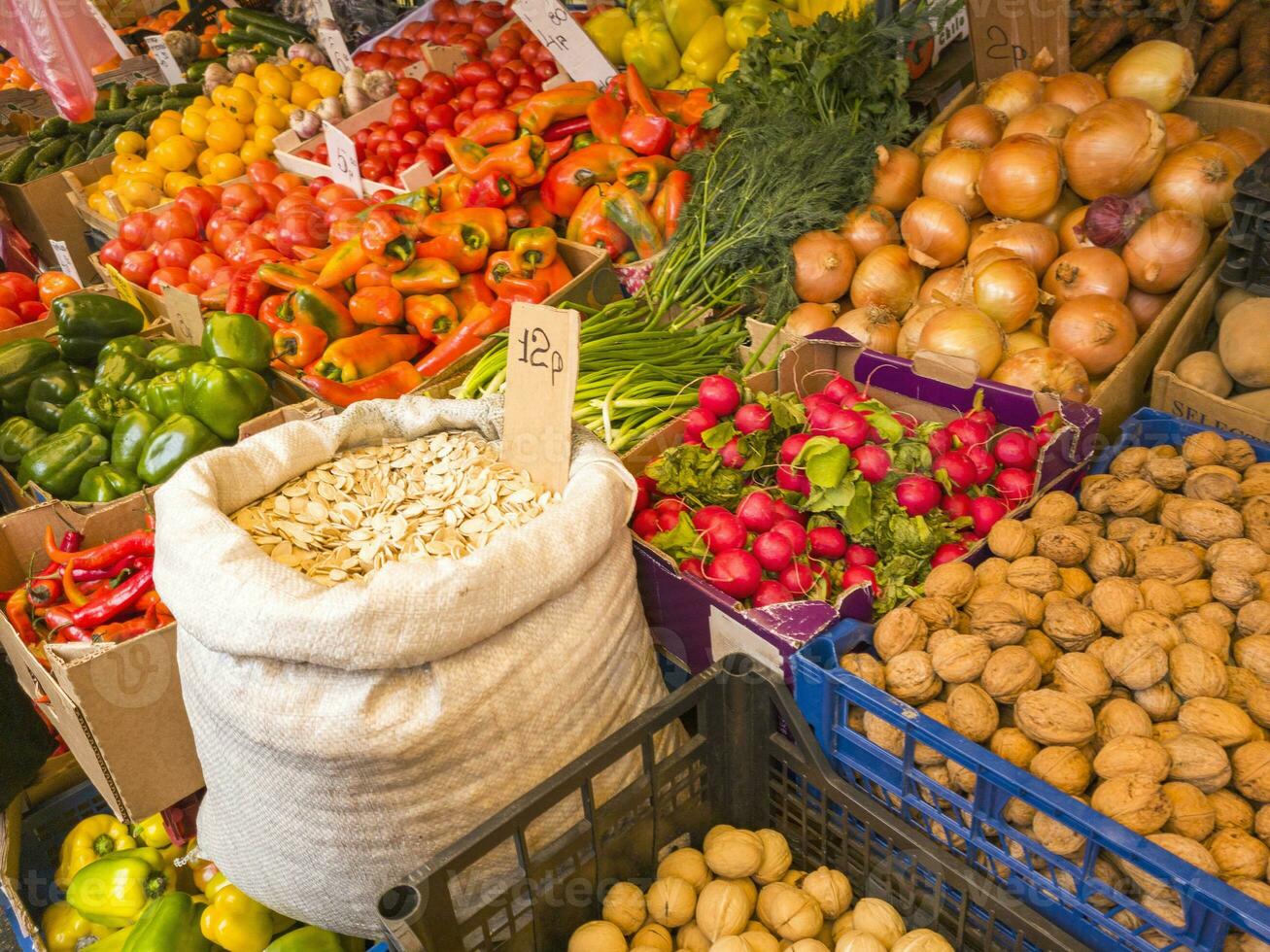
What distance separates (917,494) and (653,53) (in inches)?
102

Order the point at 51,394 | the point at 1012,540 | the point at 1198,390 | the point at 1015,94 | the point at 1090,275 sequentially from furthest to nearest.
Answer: the point at 51,394 < the point at 1015,94 < the point at 1090,275 < the point at 1198,390 < the point at 1012,540

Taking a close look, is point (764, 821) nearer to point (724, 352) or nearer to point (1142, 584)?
point (1142, 584)

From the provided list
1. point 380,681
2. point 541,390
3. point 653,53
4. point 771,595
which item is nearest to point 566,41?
point 653,53

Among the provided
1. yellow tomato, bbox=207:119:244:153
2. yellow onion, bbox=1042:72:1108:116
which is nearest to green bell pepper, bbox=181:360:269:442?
yellow onion, bbox=1042:72:1108:116

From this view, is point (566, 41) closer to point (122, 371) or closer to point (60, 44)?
point (60, 44)

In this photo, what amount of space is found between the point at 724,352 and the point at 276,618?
4.61ft

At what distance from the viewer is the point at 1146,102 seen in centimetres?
222

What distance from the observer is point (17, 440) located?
248 cm

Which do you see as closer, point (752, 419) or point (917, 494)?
point (917, 494)

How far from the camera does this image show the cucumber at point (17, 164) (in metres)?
4.57

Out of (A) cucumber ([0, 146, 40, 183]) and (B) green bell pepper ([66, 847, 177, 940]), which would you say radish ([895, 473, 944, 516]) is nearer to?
(B) green bell pepper ([66, 847, 177, 940])

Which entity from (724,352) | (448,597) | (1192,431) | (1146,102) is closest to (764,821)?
(448,597)

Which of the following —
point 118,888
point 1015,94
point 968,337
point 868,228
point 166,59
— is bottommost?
point 118,888

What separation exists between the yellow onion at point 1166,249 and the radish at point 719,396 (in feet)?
3.24
